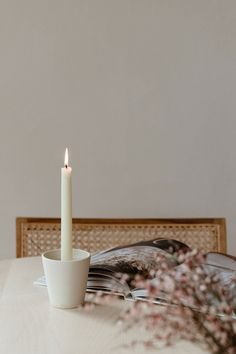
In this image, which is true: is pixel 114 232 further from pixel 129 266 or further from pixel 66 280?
pixel 66 280

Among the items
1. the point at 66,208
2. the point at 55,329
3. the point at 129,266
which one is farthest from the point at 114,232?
the point at 55,329

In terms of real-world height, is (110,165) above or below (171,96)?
below

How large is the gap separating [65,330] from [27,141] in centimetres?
141

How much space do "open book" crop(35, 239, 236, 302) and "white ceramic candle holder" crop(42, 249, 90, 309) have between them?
0.06 meters

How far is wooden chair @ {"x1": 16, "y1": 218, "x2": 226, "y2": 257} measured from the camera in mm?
1579

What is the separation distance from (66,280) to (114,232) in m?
0.77

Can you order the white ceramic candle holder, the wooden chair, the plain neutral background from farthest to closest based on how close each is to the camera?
the plain neutral background, the wooden chair, the white ceramic candle holder

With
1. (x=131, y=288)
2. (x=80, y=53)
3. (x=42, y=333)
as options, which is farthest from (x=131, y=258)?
(x=80, y=53)

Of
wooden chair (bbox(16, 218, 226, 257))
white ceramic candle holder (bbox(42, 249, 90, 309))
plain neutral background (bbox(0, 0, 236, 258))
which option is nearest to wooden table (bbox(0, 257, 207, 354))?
white ceramic candle holder (bbox(42, 249, 90, 309))

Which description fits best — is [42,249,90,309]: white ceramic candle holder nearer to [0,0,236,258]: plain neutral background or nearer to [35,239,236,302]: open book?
[35,239,236,302]: open book

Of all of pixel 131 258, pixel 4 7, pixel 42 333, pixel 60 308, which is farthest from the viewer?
pixel 4 7

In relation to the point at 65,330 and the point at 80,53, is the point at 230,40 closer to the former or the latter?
the point at 80,53

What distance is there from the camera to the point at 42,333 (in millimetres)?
796

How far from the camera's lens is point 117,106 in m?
2.15
